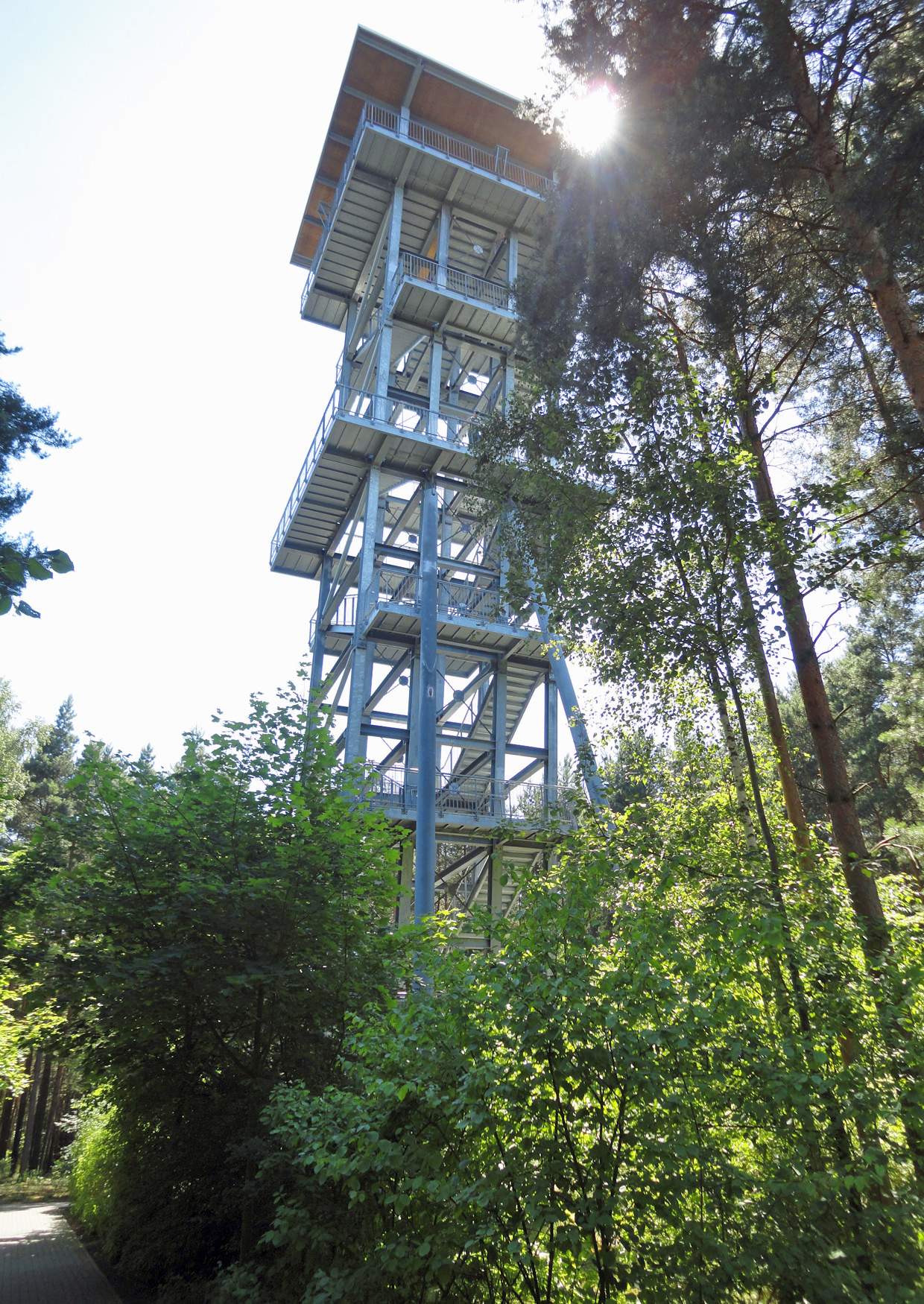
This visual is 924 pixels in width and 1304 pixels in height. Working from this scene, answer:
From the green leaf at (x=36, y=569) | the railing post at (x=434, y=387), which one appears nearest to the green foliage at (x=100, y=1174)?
the green leaf at (x=36, y=569)

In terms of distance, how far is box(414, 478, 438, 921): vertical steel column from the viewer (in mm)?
13984

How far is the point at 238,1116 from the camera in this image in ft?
20.2

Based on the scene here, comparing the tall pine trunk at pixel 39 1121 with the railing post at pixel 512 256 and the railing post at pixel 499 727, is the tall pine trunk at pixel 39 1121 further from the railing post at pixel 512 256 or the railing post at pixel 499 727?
the railing post at pixel 512 256

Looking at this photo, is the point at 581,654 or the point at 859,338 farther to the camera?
the point at 859,338

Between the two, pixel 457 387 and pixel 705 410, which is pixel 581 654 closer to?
pixel 705 410

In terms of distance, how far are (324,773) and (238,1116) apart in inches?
116

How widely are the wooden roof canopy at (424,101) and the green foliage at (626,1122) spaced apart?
2071 centimetres

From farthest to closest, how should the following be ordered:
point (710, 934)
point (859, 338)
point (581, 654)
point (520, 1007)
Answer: point (859, 338)
point (581, 654)
point (710, 934)
point (520, 1007)

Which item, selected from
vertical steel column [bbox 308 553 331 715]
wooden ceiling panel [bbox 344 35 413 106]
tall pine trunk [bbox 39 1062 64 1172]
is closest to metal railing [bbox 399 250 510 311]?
wooden ceiling panel [bbox 344 35 413 106]

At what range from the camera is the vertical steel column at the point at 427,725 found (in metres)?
14.0

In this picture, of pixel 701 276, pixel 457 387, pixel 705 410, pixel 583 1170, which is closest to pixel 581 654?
pixel 705 410

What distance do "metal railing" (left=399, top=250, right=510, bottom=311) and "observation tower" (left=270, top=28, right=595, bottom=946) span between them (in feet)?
0.26

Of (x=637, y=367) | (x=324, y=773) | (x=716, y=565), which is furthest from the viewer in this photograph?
(x=637, y=367)

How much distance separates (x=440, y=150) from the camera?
20.5 m
